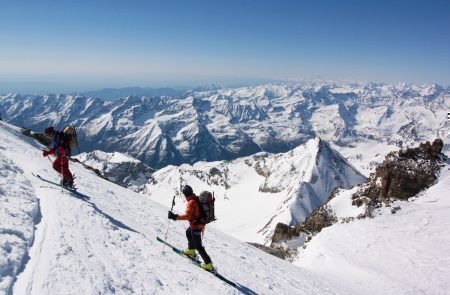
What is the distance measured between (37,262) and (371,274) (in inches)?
954

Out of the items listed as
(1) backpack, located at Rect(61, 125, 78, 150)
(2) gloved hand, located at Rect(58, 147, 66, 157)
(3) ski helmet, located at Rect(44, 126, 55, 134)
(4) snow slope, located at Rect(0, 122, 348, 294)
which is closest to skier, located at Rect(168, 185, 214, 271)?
(4) snow slope, located at Rect(0, 122, 348, 294)

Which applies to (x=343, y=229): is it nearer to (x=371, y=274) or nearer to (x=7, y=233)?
(x=371, y=274)

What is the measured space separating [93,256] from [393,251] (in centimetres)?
2682

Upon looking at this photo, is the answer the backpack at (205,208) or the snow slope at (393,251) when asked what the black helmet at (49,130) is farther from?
the snow slope at (393,251)

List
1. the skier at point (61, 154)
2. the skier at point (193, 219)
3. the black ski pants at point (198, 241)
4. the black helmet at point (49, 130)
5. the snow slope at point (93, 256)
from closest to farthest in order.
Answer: the snow slope at point (93, 256) < the skier at point (193, 219) < the black ski pants at point (198, 241) < the skier at point (61, 154) < the black helmet at point (49, 130)

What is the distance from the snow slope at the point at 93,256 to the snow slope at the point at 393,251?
787 cm

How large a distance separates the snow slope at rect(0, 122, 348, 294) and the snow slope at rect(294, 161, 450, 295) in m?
7.87

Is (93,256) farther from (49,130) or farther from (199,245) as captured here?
(49,130)

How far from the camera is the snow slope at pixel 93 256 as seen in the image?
1009 centimetres

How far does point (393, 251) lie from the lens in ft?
102

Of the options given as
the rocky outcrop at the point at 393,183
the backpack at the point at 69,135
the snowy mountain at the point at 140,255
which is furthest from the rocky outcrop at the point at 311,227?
the backpack at the point at 69,135

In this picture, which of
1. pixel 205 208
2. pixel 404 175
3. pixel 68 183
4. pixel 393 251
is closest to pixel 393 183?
pixel 404 175

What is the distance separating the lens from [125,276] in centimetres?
1130

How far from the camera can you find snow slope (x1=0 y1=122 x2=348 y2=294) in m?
10.1
